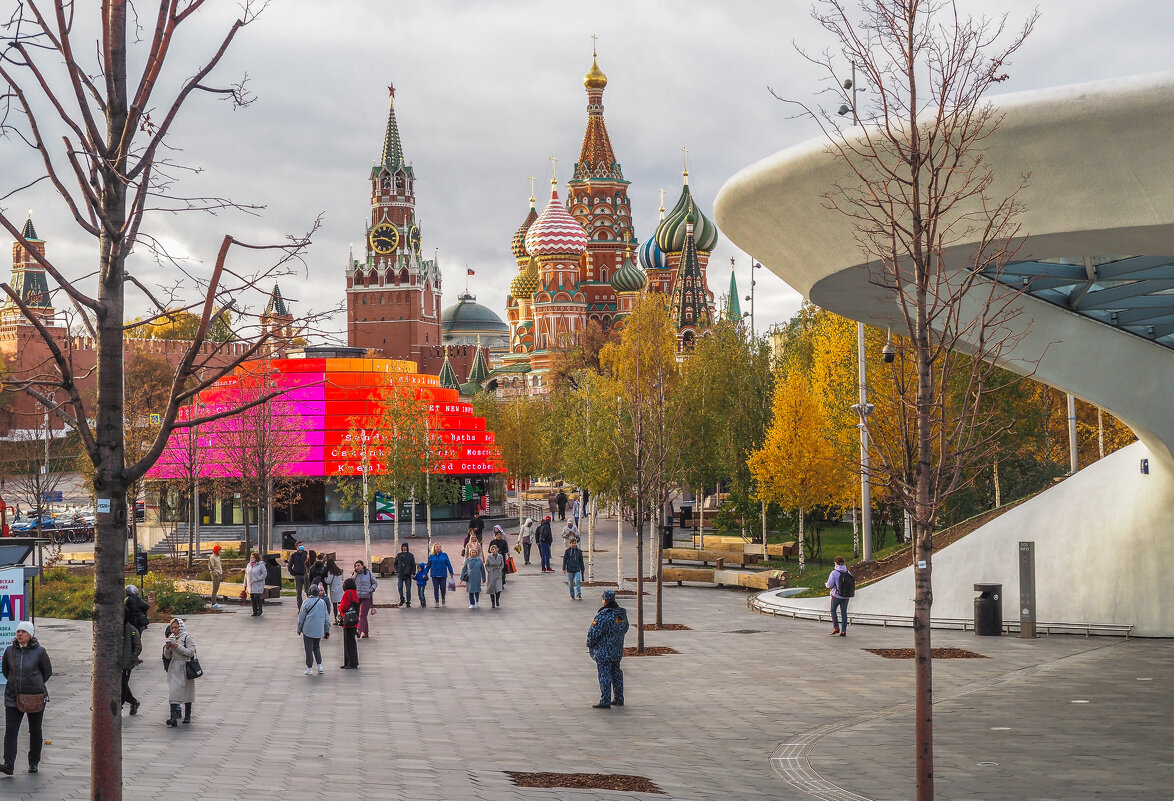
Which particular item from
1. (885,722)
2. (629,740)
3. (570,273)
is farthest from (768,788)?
(570,273)

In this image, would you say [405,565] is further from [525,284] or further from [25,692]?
[525,284]

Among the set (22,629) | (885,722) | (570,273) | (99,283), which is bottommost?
(885,722)

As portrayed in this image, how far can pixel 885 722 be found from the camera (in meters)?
14.5

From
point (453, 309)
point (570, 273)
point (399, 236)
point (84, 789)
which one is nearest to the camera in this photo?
point (84, 789)

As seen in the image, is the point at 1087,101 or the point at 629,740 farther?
the point at 629,740

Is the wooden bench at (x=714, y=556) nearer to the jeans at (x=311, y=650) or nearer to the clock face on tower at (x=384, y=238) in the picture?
the jeans at (x=311, y=650)

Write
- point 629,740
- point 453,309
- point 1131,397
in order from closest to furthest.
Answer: point 629,740, point 1131,397, point 453,309

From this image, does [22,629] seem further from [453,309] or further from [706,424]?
[453,309]

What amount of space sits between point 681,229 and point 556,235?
11.5 meters

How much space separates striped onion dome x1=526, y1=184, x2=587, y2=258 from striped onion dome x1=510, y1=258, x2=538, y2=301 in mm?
9313

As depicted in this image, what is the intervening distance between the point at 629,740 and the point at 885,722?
3.16 m

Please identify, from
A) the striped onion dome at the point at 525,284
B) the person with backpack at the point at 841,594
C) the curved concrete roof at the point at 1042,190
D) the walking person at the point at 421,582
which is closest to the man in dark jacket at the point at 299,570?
the walking person at the point at 421,582

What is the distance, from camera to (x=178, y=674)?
1405cm

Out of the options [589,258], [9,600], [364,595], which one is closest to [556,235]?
[589,258]
